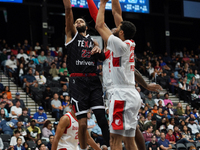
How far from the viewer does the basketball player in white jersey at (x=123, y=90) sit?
4.62m

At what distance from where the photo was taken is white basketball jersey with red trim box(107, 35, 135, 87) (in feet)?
15.1

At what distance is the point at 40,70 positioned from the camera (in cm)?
1567

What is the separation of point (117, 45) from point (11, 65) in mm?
11715

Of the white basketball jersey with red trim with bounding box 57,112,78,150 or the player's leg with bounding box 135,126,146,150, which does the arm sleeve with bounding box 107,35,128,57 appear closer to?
the player's leg with bounding box 135,126,146,150

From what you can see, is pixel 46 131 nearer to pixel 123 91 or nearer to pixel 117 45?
pixel 123 91

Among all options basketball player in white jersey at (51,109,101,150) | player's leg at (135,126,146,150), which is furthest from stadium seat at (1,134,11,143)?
player's leg at (135,126,146,150)

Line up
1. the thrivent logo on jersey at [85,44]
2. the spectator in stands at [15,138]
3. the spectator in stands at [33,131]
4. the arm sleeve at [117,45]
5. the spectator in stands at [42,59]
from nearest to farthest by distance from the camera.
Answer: the arm sleeve at [117,45]
the thrivent logo on jersey at [85,44]
the spectator in stands at [15,138]
the spectator in stands at [33,131]
the spectator in stands at [42,59]

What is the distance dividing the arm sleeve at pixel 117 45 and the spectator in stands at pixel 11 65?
36.8 ft

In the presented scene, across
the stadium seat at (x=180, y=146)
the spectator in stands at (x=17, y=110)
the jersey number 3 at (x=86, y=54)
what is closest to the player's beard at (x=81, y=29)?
the jersey number 3 at (x=86, y=54)

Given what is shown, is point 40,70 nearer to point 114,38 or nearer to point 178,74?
point 178,74

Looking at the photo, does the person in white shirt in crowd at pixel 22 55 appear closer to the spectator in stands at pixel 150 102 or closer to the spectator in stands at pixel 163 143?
the spectator in stands at pixel 150 102

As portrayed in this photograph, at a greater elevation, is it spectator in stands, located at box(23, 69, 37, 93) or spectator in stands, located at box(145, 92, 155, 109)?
spectator in stands, located at box(23, 69, 37, 93)

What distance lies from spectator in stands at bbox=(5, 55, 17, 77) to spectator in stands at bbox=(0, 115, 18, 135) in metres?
4.14

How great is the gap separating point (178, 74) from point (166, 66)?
0.94 metres
